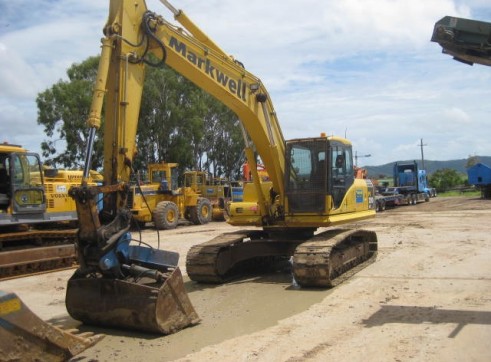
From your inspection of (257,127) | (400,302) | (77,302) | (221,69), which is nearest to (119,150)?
(77,302)

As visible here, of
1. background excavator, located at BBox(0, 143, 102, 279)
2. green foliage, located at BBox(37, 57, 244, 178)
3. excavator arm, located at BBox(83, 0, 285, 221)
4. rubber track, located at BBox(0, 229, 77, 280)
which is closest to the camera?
excavator arm, located at BBox(83, 0, 285, 221)

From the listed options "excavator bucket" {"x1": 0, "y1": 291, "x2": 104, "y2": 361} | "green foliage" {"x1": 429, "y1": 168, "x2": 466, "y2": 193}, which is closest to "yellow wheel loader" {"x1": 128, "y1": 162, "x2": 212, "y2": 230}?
Result: "excavator bucket" {"x1": 0, "y1": 291, "x2": 104, "y2": 361}

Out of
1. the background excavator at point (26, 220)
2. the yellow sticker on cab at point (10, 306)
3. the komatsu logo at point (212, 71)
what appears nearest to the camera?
the yellow sticker on cab at point (10, 306)

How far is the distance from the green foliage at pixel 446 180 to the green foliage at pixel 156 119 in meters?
29.1

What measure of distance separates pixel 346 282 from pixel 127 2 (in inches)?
229

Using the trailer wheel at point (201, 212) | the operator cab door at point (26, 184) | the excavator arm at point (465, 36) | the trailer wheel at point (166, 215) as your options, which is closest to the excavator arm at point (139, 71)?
the excavator arm at point (465, 36)

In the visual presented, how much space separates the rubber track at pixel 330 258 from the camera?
345 inches

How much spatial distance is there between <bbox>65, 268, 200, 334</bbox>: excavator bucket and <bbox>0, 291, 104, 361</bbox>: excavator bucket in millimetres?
1299

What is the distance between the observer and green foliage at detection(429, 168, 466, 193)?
62.8 meters

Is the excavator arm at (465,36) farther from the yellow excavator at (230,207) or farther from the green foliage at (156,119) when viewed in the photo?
the green foliage at (156,119)

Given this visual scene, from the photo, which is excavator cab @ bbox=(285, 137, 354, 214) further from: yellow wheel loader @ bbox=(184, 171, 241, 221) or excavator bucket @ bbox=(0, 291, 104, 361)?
yellow wheel loader @ bbox=(184, 171, 241, 221)

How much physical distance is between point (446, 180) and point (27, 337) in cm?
6403

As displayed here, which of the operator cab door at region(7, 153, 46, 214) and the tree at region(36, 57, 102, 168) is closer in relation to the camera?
the operator cab door at region(7, 153, 46, 214)

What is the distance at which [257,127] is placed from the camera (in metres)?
10.0
